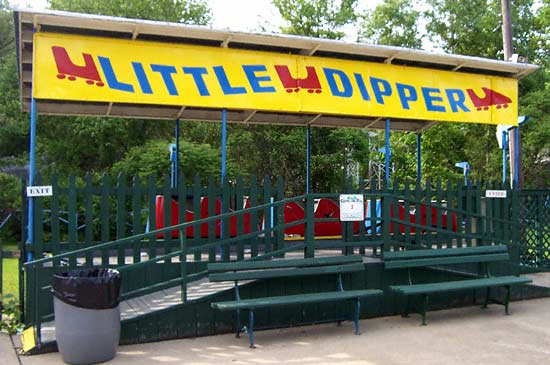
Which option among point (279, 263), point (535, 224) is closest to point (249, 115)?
point (279, 263)

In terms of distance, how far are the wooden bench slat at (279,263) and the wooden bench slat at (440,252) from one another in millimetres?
645

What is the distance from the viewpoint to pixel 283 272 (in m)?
6.86

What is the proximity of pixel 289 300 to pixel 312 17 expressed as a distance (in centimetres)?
2223

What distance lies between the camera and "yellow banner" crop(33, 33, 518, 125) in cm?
740

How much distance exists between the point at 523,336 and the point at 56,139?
23.2 metres

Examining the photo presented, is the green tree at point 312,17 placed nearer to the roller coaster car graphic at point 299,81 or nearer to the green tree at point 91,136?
the green tree at point 91,136

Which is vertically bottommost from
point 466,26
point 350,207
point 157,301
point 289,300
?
point 157,301

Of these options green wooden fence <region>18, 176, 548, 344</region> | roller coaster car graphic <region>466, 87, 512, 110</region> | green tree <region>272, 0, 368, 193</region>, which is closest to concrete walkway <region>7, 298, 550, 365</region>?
green wooden fence <region>18, 176, 548, 344</region>

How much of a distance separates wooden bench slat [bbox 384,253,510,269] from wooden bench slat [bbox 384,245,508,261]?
0.22 ft

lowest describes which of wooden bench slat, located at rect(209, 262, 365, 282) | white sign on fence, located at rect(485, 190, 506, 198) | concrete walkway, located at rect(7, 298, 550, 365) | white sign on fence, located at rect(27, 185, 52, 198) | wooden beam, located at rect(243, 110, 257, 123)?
concrete walkway, located at rect(7, 298, 550, 365)

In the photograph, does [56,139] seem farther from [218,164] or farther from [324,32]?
[324,32]

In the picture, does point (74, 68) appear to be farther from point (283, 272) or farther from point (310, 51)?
point (283, 272)

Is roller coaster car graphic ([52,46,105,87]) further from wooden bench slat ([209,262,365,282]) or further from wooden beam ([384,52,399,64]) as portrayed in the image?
wooden beam ([384,52,399,64])

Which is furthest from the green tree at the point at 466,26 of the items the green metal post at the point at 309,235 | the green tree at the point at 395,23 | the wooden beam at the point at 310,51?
the green metal post at the point at 309,235
